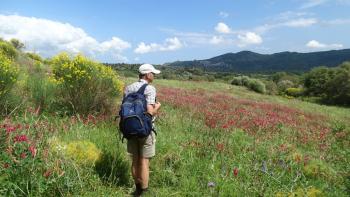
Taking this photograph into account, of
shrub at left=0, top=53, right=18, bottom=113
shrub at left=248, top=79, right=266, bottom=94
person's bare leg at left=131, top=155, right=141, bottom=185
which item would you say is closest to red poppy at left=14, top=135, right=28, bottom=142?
person's bare leg at left=131, top=155, right=141, bottom=185

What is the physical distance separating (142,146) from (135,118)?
0.59m

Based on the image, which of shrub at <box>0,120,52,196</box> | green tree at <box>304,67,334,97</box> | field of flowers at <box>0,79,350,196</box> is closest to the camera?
shrub at <box>0,120,52,196</box>

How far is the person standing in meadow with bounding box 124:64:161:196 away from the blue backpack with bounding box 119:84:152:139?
6.5 inches

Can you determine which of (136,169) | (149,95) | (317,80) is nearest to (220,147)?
(136,169)

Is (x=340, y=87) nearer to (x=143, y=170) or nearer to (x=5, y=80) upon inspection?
(x=5, y=80)

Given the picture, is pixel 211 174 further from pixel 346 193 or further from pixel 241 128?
pixel 241 128

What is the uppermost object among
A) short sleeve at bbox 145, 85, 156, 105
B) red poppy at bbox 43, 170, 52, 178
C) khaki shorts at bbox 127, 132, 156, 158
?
short sleeve at bbox 145, 85, 156, 105

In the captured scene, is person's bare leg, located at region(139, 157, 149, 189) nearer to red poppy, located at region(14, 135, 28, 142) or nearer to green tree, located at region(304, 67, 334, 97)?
red poppy, located at region(14, 135, 28, 142)

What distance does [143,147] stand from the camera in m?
6.23

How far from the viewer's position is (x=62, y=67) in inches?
422

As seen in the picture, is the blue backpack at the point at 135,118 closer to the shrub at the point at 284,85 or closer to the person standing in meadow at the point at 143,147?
the person standing in meadow at the point at 143,147

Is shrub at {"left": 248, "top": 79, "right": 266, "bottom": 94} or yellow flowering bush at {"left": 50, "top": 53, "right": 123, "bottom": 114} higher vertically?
yellow flowering bush at {"left": 50, "top": 53, "right": 123, "bottom": 114}

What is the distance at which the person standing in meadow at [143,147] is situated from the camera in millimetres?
6188

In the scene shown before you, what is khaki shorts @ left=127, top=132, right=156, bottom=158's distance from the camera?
245 inches
